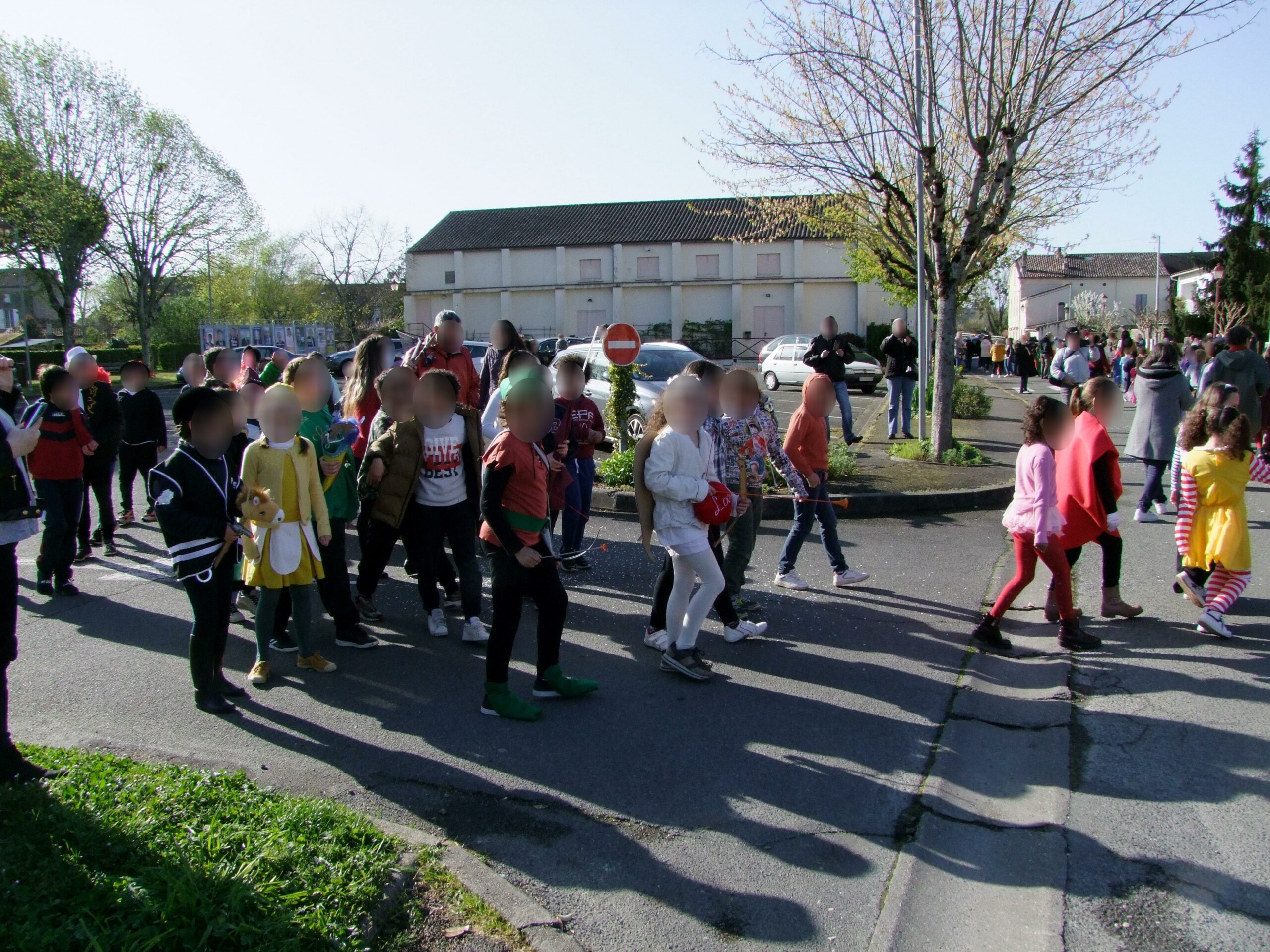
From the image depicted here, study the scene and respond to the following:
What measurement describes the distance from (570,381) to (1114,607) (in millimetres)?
4234

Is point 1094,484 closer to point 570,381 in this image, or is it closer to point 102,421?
point 570,381

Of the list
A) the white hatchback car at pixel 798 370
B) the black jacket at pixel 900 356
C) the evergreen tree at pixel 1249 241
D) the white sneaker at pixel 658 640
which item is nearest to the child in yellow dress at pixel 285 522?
the white sneaker at pixel 658 640

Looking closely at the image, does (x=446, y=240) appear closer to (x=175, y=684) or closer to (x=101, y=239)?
(x=101, y=239)

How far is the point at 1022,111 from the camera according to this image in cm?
1179

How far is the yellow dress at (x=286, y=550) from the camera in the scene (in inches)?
203

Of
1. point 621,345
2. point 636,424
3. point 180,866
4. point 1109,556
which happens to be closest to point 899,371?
point 636,424

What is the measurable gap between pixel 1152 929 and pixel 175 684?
4843 millimetres

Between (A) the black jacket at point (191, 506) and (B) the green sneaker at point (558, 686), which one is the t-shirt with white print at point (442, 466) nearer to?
(A) the black jacket at point (191, 506)

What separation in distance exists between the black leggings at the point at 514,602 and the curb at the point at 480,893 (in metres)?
1.24

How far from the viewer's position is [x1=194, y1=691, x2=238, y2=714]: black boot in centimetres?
482

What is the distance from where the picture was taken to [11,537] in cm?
384

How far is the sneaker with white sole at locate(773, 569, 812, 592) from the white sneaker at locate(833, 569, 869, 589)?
23 centimetres

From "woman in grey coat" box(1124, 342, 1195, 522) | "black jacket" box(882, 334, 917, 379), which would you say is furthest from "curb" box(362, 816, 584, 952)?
"black jacket" box(882, 334, 917, 379)

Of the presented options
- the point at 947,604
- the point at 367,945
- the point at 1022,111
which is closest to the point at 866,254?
the point at 1022,111
